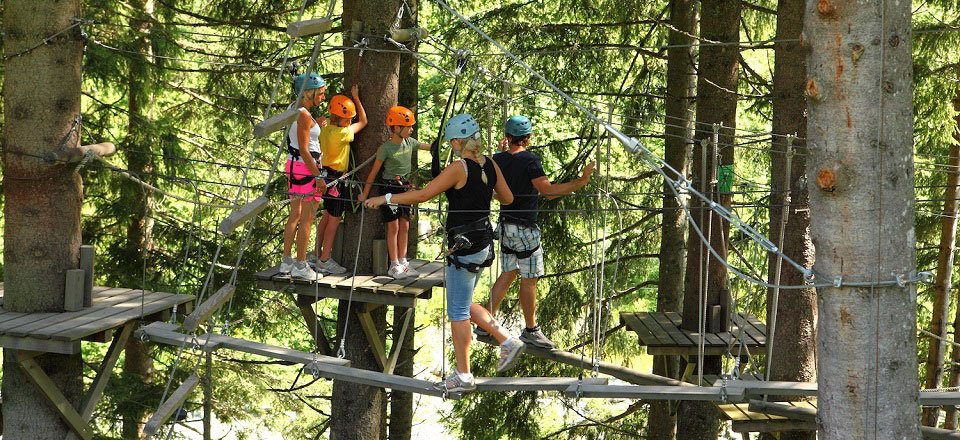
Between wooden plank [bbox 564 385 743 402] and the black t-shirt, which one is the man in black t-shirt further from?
wooden plank [bbox 564 385 743 402]

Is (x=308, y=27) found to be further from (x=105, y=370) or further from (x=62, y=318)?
(x=105, y=370)

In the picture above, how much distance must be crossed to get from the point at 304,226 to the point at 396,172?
0.61 m

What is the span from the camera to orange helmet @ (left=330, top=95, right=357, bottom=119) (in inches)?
245

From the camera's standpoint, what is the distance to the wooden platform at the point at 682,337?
22.6 feet

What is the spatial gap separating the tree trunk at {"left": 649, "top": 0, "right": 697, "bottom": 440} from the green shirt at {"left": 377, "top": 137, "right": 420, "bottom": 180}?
277 cm

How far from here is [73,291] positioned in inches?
254

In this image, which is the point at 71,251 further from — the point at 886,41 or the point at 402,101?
the point at 886,41

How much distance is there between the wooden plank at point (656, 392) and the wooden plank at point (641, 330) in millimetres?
1739

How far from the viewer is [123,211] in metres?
9.24

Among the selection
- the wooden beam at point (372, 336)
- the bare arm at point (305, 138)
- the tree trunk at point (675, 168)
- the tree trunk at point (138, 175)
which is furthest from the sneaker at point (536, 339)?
the tree trunk at point (138, 175)

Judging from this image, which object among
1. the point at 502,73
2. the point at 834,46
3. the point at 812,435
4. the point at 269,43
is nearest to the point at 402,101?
the point at 502,73

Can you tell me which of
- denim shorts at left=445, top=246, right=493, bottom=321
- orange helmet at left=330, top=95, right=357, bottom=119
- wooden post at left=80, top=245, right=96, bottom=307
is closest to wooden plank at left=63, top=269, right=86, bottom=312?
wooden post at left=80, top=245, right=96, bottom=307

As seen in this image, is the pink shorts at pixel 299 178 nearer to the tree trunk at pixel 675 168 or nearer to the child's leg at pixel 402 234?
the child's leg at pixel 402 234

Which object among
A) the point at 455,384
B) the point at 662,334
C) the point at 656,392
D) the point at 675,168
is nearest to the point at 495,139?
the point at 675,168
